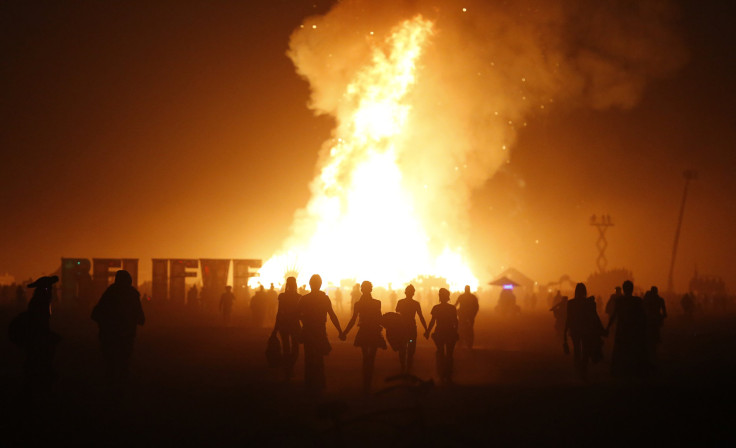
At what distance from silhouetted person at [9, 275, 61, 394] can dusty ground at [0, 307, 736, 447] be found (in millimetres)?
303

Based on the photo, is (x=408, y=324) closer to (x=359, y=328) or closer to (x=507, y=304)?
(x=359, y=328)

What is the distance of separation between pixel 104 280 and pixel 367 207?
28.6m

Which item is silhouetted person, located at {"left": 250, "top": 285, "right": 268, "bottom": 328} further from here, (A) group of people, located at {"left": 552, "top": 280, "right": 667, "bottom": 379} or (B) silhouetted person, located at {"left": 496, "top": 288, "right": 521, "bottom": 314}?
(A) group of people, located at {"left": 552, "top": 280, "right": 667, "bottom": 379}

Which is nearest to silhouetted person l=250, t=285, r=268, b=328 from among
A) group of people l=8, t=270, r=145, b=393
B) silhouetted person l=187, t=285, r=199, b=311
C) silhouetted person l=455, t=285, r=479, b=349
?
silhouetted person l=187, t=285, r=199, b=311

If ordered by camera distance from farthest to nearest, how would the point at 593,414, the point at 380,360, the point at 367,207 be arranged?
1. the point at 367,207
2. the point at 380,360
3. the point at 593,414

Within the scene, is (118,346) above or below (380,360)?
above

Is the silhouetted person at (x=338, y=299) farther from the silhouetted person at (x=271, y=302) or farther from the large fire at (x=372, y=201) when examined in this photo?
the large fire at (x=372, y=201)

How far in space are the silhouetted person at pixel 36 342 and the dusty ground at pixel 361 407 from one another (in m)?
0.30

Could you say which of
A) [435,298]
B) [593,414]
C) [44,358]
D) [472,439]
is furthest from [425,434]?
[435,298]

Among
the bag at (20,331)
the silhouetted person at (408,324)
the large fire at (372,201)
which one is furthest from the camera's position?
the large fire at (372,201)

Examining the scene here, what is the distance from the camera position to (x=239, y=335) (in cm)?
2056

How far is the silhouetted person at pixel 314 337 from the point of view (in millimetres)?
10117

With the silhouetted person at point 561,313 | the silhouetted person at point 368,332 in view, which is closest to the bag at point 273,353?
the silhouetted person at point 368,332

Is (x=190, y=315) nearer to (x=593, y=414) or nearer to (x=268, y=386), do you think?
(x=268, y=386)
